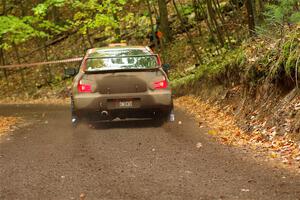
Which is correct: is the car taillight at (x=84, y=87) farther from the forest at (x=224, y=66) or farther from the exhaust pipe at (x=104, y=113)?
the forest at (x=224, y=66)

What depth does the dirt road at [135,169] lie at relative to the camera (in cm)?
595

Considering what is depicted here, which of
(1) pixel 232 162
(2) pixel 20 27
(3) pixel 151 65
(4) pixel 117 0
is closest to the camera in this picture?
(1) pixel 232 162

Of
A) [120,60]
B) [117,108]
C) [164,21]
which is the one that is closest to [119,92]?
[117,108]

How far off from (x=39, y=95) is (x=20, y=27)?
479 inches

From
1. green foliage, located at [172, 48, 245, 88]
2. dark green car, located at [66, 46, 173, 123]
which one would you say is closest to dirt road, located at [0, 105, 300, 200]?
dark green car, located at [66, 46, 173, 123]

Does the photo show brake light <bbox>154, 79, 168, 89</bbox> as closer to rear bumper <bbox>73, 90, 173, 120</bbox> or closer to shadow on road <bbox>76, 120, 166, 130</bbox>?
rear bumper <bbox>73, 90, 173, 120</bbox>

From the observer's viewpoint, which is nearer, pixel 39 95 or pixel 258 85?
pixel 258 85

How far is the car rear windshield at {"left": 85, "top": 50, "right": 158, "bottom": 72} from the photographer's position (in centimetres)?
1152

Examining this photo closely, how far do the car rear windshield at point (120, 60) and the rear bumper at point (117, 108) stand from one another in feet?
2.12

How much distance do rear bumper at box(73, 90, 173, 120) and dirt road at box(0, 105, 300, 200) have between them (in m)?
0.47

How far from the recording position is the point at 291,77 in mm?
9250

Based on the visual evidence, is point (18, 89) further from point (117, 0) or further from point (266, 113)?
point (266, 113)

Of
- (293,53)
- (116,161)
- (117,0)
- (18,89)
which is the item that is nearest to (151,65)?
(293,53)

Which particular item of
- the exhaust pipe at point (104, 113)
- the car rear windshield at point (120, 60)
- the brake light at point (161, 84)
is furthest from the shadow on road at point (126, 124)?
the car rear windshield at point (120, 60)
